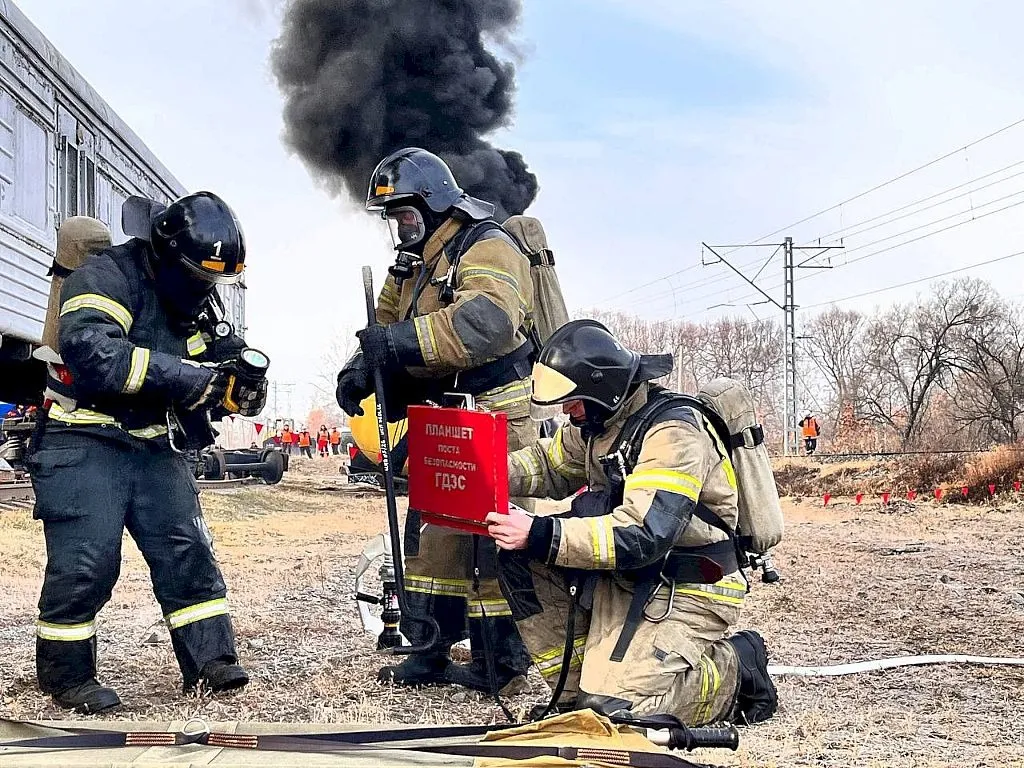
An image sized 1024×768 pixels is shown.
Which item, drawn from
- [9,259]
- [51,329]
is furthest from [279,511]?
[51,329]

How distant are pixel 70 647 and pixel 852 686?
2.99 meters

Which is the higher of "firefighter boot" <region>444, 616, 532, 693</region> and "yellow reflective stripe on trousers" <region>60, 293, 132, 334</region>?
"yellow reflective stripe on trousers" <region>60, 293, 132, 334</region>

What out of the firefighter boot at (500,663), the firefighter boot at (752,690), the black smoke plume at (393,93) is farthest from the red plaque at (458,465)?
the black smoke plume at (393,93)

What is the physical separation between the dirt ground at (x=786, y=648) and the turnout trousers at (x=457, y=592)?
212mm

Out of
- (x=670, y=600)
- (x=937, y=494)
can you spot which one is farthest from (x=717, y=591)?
(x=937, y=494)

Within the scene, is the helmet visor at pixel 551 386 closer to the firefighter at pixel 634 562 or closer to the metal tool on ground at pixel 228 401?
the firefighter at pixel 634 562

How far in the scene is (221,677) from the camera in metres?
4.05

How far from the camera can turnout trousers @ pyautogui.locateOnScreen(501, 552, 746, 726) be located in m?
3.36

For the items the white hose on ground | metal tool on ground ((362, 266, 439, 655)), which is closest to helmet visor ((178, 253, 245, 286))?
metal tool on ground ((362, 266, 439, 655))

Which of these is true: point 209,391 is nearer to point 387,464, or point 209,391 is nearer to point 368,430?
point 387,464

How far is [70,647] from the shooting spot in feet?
12.8

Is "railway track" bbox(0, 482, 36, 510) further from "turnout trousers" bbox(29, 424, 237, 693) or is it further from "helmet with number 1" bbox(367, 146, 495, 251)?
"helmet with number 1" bbox(367, 146, 495, 251)

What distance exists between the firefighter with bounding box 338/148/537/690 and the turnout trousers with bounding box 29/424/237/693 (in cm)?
74

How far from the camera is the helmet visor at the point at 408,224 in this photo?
175 inches
